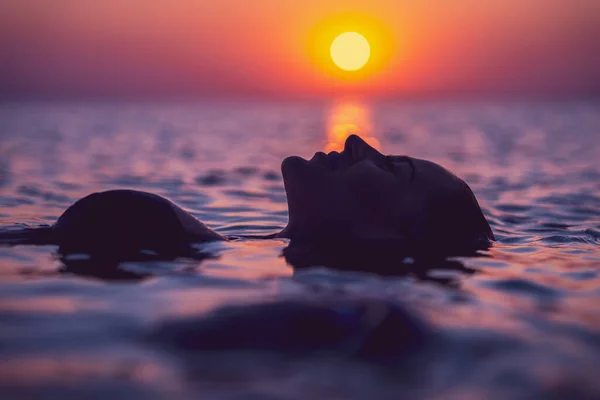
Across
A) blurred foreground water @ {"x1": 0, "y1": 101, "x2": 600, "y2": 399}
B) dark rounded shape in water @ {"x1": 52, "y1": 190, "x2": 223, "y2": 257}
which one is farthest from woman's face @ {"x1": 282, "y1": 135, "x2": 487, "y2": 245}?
dark rounded shape in water @ {"x1": 52, "y1": 190, "x2": 223, "y2": 257}

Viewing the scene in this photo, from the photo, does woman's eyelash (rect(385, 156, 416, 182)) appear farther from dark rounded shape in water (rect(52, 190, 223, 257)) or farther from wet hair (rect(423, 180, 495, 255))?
dark rounded shape in water (rect(52, 190, 223, 257))

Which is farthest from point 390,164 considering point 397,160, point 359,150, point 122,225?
point 122,225

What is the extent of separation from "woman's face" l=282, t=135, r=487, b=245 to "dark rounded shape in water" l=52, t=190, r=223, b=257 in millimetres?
A: 995

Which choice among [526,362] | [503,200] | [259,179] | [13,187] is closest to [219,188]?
[259,179]

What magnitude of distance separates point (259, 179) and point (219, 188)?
1712mm

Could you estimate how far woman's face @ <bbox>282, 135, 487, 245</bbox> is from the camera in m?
4.43

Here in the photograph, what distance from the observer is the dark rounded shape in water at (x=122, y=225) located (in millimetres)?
4426

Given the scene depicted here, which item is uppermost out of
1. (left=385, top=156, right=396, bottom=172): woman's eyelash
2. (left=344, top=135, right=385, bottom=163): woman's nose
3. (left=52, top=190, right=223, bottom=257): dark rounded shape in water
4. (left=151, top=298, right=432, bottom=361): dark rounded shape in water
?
(left=344, top=135, right=385, bottom=163): woman's nose

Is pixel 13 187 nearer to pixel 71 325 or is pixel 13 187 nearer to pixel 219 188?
pixel 219 188

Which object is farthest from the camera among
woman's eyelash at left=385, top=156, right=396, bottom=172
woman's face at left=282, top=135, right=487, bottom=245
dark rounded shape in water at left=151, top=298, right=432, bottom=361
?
woman's eyelash at left=385, top=156, right=396, bottom=172

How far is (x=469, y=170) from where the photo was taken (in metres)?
14.1

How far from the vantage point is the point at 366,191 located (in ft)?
14.5

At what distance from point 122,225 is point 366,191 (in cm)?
181

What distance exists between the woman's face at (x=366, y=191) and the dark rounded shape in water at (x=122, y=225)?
0.99m
